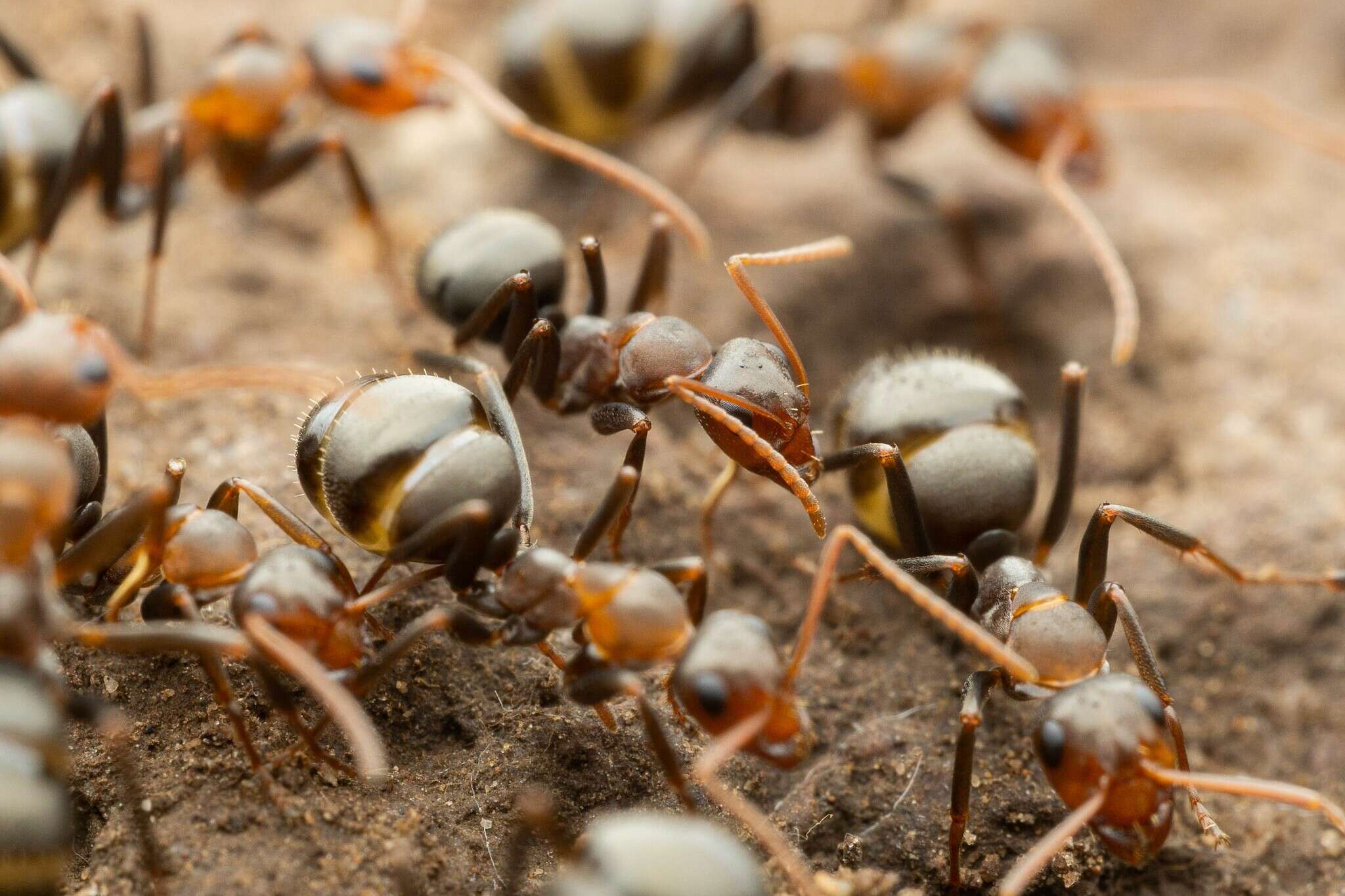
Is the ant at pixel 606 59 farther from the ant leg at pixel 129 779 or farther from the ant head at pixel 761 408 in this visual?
the ant leg at pixel 129 779

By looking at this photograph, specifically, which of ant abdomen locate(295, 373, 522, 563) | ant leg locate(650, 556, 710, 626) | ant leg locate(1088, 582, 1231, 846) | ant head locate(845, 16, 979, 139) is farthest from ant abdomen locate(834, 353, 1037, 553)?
ant head locate(845, 16, 979, 139)

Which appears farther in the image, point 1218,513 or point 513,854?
point 1218,513

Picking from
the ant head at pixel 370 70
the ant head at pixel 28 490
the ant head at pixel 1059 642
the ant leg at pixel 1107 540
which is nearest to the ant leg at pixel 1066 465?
the ant leg at pixel 1107 540

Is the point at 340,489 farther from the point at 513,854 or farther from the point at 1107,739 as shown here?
the point at 1107,739

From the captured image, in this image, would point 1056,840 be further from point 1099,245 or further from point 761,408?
point 1099,245

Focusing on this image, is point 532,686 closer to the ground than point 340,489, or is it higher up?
closer to the ground

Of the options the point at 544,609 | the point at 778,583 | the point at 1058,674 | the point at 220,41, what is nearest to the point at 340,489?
the point at 544,609
